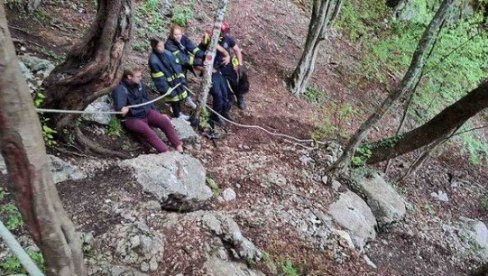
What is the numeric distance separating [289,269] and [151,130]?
9.60 ft

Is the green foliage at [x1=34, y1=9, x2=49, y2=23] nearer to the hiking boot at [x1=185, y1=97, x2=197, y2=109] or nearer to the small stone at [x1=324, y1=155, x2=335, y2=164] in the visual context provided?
the hiking boot at [x1=185, y1=97, x2=197, y2=109]

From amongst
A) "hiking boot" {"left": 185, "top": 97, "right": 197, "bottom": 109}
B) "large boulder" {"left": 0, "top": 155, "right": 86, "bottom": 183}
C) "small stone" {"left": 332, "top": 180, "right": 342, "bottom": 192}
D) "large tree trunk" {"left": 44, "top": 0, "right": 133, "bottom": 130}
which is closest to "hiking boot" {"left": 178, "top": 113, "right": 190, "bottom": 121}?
"hiking boot" {"left": 185, "top": 97, "right": 197, "bottom": 109}

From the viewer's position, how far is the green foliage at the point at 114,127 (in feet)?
20.9

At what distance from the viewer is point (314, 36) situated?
976 centimetres

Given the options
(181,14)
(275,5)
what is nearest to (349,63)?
(275,5)

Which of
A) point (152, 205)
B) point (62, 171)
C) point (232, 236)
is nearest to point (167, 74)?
point (62, 171)

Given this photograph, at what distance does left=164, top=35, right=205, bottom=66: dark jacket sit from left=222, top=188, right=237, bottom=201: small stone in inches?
102

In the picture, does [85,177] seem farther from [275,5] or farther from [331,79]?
[275,5]

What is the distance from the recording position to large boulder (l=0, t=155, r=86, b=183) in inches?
194

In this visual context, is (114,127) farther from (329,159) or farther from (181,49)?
(329,159)

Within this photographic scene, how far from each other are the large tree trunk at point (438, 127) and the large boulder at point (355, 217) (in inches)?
56.3

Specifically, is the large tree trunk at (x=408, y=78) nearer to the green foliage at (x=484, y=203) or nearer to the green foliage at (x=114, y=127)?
the green foliage at (x=114, y=127)

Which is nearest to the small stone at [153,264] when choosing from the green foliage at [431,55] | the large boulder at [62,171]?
the large boulder at [62,171]

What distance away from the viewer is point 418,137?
7688 mm
